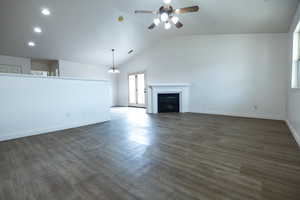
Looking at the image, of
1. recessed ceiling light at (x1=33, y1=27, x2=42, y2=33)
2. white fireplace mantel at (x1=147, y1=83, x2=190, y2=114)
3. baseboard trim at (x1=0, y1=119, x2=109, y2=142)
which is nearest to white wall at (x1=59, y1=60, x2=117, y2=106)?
recessed ceiling light at (x1=33, y1=27, x2=42, y2=33)

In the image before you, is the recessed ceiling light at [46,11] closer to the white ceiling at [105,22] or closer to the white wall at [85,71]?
the white ceiling at [105,22]

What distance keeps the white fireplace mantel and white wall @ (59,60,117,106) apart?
327cm

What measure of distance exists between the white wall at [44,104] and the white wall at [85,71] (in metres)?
3.59

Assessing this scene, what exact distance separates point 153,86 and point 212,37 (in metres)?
2.91

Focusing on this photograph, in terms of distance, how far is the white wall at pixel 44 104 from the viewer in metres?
2.87

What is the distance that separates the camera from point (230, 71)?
16.8 feet

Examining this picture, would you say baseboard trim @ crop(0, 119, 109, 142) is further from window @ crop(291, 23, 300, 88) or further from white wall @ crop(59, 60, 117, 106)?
window @ crop(291, 23, 300, 88)

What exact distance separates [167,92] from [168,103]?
1.59 feet

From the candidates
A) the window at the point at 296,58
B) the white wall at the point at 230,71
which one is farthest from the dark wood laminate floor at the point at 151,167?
the white wall at the point at 230,71

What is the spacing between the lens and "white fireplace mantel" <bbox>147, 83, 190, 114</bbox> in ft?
19.7

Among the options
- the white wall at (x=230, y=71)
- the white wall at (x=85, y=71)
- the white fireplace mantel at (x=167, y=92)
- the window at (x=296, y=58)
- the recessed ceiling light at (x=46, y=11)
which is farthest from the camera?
the white wall at (x=85, y=71)

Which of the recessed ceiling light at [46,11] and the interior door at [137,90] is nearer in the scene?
the recessed ceiling light at [46,11]

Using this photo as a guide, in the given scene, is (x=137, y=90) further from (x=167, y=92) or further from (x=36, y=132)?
(x=36, y=132)

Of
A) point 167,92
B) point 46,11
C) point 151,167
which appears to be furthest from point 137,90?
point 151,167
